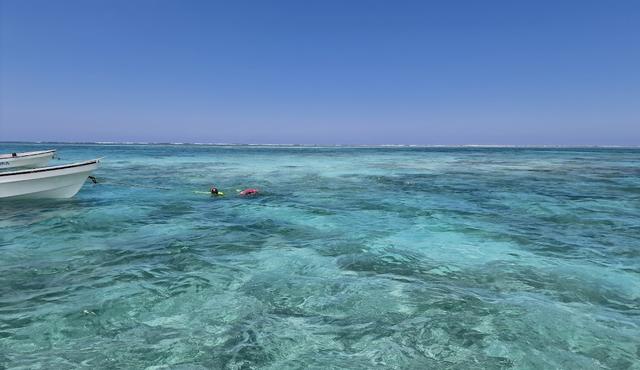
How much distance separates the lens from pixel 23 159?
2625 cm

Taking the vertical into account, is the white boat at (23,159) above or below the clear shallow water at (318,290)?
above

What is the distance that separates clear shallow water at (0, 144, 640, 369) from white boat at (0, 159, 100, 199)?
162cm

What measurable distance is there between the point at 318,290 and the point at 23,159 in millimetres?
28573

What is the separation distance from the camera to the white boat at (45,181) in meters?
14.7

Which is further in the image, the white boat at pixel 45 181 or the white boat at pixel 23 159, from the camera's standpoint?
the white boat at pixel 23 159

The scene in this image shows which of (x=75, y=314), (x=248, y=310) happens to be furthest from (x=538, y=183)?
(x=75, y=314)

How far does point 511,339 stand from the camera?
17.3 feet

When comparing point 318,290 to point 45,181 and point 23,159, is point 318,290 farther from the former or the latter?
point 23,159

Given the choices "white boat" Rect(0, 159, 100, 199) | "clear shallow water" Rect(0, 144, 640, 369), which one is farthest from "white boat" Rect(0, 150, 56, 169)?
"clear shallow water" Rect(0, 144, 640, 369)

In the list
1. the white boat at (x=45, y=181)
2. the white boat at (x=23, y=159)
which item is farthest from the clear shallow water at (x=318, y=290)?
the white boat at (x=23, y=159)

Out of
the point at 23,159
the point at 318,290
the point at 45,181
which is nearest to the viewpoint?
the point at 318,290

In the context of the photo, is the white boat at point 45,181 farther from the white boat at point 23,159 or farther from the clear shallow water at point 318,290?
the white boat at point 23,159

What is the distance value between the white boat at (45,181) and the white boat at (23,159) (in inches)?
499

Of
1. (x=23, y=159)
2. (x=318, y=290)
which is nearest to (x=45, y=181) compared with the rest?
(x=318, y=290)
